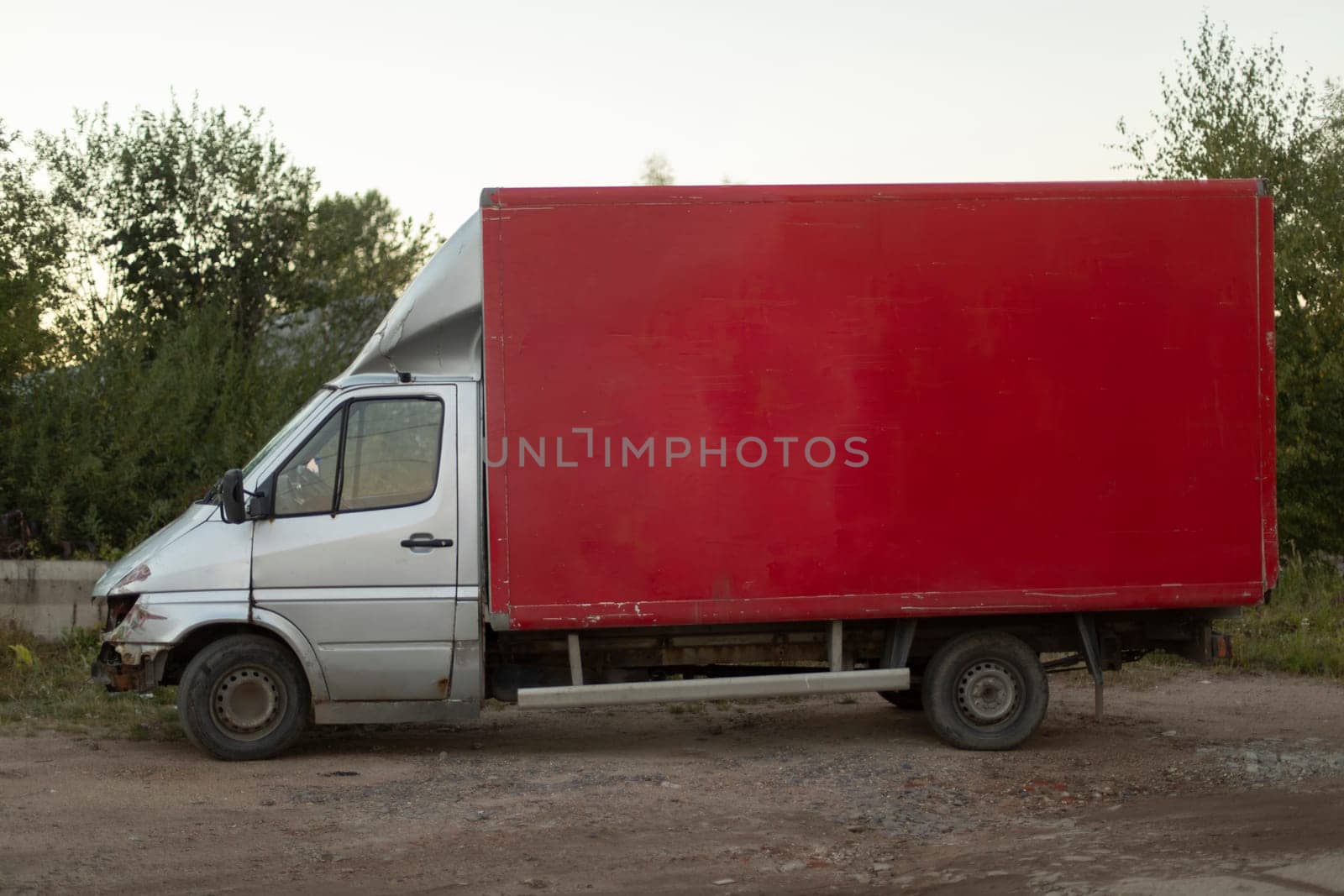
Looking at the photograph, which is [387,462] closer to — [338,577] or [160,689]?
[338,577]

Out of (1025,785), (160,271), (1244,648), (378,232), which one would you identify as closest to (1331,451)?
(1244,648)

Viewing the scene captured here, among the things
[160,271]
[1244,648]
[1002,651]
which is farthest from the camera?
[160,271]

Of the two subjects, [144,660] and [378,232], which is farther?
[378,232]

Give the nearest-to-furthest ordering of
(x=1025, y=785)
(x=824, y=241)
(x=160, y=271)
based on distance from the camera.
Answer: (x=1025, y=785), (x=824, y=241), (x=160, y=271)

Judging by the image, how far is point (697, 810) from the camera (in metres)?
6.62

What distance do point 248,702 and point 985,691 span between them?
13.9ft

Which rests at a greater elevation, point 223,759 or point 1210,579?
point 1210,579

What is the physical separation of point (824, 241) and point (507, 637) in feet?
9.42

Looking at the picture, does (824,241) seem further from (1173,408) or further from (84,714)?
(84,714)

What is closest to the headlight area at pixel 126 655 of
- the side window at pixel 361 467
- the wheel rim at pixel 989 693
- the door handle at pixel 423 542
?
the side window at pixel 361 467

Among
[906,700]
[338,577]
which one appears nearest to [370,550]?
[338,577]

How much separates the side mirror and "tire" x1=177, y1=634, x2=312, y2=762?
69 cm

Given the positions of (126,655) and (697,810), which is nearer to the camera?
(697,810)

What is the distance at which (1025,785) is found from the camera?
23.2ft
